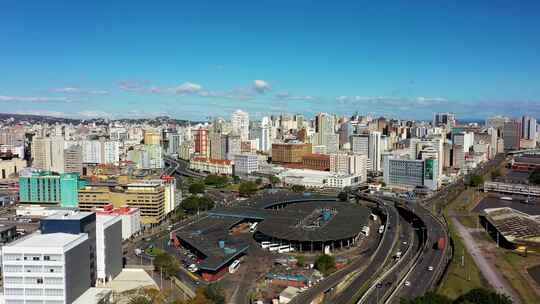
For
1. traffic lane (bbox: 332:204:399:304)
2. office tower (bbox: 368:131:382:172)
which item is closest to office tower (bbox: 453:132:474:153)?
office tower (bbox: 368:131:382:172)

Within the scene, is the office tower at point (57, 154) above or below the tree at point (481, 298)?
above

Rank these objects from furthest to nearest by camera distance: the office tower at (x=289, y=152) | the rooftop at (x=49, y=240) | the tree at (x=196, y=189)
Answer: the office tower at (x=289, y=152) < the tree at (x=196, y=189) < the rooftop at (x=49, y=240)

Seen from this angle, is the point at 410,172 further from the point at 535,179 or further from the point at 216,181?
the point at 216,181

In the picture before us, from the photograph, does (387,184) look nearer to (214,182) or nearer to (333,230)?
(214,182)

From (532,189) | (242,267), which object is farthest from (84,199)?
(532,189)

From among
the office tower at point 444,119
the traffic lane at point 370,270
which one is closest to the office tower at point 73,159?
the traffic lane at point 370,270

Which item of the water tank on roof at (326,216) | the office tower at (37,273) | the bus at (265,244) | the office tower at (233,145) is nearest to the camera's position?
the office tower at (37,273)

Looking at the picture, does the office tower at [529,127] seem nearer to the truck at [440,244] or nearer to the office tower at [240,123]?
Answer: the office tower at [240,123]

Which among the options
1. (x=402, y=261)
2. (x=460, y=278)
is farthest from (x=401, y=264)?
(x=460, y=278)
